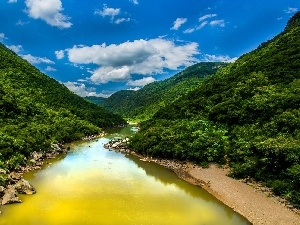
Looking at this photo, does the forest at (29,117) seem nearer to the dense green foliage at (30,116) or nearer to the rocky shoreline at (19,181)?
the dense green foliage at (30,116)

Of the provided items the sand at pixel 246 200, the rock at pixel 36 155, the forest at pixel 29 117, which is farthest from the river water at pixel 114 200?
the forest at pixel 29 117

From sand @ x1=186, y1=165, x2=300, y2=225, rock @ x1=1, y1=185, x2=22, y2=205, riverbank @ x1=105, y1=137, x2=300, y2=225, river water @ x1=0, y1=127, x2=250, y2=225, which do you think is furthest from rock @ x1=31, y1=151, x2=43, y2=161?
sand @ x1=186, y1=165, x2=300, y2=225

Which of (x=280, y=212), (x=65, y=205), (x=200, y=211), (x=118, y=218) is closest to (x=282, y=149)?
(x=280, y=212)

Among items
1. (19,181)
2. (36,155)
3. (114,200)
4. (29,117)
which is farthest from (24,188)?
(29,117)

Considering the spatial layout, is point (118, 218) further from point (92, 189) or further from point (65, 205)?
point (92, 189)

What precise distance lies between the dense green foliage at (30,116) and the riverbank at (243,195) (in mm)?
24382

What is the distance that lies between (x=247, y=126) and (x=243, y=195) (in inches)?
785

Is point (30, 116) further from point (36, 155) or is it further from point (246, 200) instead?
point (246, 200)

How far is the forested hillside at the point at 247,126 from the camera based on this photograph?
4014 centimetres

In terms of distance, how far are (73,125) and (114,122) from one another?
5555 cm

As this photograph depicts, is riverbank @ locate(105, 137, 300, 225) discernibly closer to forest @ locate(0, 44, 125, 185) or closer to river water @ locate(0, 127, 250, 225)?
river water @ locate(0, 127, 250, 225)

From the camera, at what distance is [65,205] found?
33.8 m

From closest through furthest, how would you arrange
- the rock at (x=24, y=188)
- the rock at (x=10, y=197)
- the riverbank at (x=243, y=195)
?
the riverbank at (x=243, y=195) → the rock at (x=10, y=197) → the rock at (x=24, y=188)

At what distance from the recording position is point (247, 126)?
54.5 m
